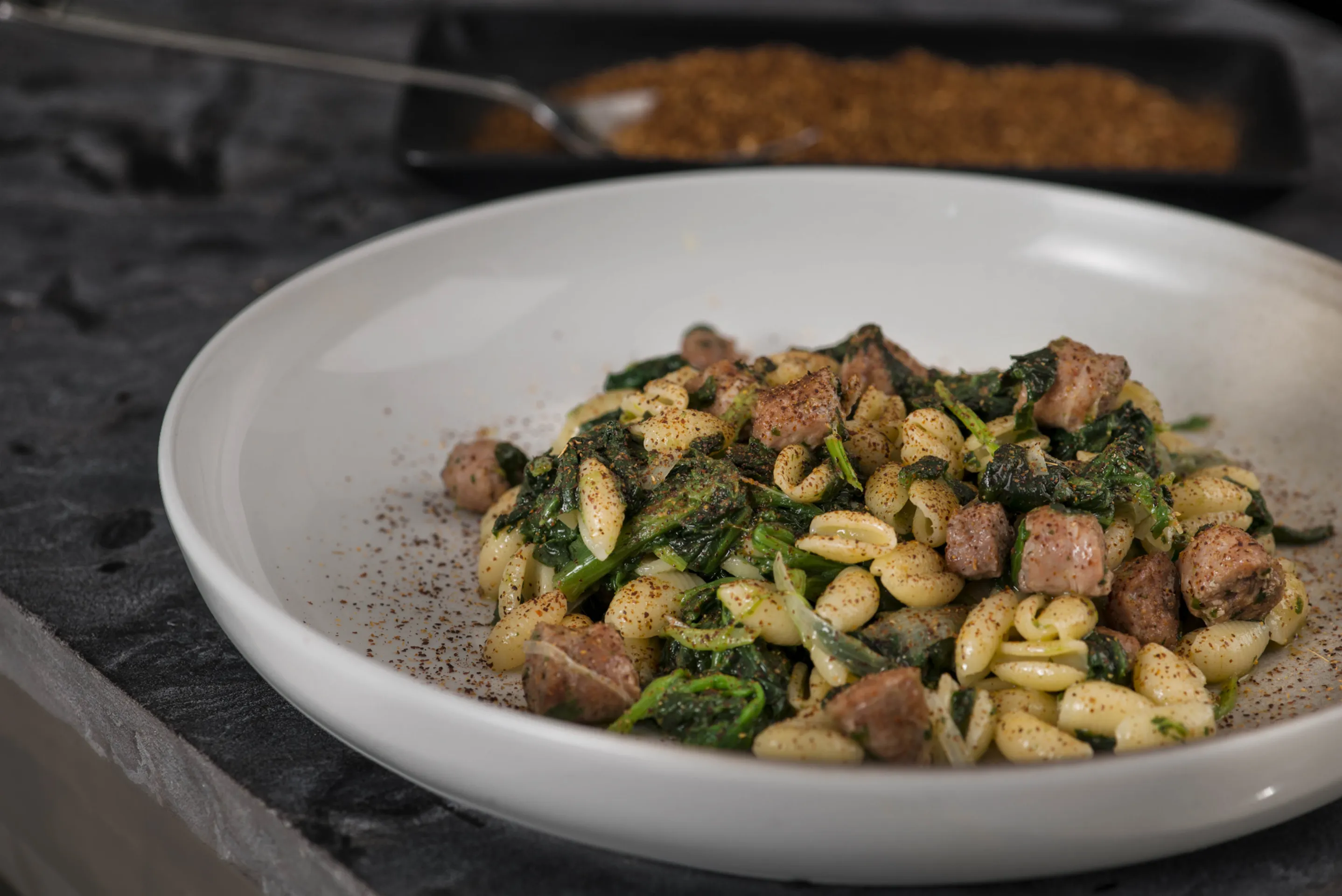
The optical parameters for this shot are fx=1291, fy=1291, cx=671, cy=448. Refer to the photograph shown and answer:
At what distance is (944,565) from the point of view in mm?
1930

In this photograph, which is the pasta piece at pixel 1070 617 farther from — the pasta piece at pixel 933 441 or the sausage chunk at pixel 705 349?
the sausage chunk at pixel 705 349

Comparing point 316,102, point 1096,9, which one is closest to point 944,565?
point 316,102

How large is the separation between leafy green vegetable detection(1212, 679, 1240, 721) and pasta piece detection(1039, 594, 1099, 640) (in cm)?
21

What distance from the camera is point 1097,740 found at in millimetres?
1730

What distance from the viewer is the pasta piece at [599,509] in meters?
1.95

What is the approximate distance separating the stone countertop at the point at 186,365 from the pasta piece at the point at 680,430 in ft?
2.17

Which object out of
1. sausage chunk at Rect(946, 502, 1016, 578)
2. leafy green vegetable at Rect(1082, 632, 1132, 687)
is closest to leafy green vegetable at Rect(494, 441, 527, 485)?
sausage chunk at Rect(946, 502, 1016, 578)

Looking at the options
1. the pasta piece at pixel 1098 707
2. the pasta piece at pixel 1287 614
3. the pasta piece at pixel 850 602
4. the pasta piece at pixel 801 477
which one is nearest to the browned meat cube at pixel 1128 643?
the pasta piece at pixel 1098 707

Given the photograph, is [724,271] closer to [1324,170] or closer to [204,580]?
[204,580]

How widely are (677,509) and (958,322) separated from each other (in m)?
1.15

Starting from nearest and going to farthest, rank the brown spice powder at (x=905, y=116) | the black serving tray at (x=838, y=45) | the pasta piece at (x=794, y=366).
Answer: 1. the pasta piece at (x=794, y=366)
2. the brown spice powder at (x=905, y=116)
3. the black serving tray at (x=838, y=45)

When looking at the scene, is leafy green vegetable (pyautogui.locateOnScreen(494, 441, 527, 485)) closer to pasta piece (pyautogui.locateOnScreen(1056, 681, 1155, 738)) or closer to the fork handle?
pasta piece (pyautogui.locateOnScreen(1056, 681, 1155, 738))

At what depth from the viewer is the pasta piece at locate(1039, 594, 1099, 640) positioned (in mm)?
1803

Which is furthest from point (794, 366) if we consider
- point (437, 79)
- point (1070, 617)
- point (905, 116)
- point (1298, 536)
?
point (905, 116)
